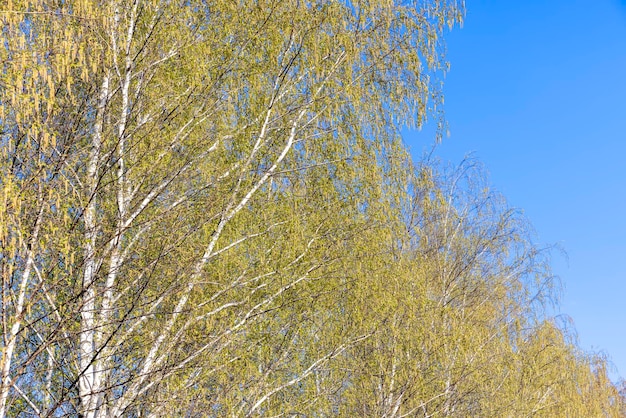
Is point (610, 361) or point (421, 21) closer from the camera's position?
point (421, 21)

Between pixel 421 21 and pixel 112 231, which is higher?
pixel 421 21

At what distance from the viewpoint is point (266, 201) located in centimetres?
847

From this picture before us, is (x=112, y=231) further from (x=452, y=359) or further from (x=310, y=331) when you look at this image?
(x=452, y=359)

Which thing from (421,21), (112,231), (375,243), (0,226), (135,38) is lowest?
(0,226)

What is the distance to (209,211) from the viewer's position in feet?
23.7

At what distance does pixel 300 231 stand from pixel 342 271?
43.9 inches

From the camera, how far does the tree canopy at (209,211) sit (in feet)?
18.6

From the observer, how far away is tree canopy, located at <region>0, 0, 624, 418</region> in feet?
18.6

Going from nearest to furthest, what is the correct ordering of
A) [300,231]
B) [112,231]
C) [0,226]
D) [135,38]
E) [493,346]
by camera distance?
[0,226] < [112,231] < [135,38] < [300,231] < [493,346]

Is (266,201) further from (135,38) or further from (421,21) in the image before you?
(421,21)

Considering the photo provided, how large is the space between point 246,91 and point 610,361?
17404 millimetres

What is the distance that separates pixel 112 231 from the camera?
6.29 metres

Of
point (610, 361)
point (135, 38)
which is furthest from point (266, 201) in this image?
point (610, 361)

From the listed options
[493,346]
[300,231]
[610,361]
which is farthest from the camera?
[610,361]
